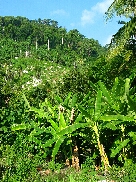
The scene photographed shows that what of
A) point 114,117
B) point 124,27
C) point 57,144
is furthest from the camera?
point 124,27

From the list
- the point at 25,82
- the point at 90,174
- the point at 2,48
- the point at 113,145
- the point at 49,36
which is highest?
the point at 49,36

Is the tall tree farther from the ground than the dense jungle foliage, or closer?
farther from the ground

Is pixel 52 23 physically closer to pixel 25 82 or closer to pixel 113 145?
pixel 25 82

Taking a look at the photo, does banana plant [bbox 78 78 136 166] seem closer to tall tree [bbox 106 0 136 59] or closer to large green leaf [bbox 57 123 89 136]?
large green leaf [bbox 57 123 89 136]

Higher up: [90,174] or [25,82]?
[25,82]

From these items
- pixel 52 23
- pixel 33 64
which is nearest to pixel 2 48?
pixel 33 64

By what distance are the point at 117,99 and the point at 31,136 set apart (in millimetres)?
2398

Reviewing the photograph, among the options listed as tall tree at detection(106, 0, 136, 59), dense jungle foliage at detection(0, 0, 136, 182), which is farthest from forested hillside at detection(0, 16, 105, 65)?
dense jungle foliage at detection(0, 0, 136, 182)

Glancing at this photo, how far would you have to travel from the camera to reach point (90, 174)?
19.0 ft

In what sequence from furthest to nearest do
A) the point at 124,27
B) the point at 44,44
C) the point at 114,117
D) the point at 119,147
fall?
the point at 44,44
the point at 124,27
the point at 119,147
the point at 114,117

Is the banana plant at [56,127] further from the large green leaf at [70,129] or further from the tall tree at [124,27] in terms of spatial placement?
the tall tree at [124,27]

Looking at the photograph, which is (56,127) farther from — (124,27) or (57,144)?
(124,27)

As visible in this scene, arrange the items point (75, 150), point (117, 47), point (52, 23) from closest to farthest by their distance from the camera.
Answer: point (75, 150), point (117, 47), point (52, 23)

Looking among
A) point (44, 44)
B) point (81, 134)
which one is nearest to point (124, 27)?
point (81, 134)
